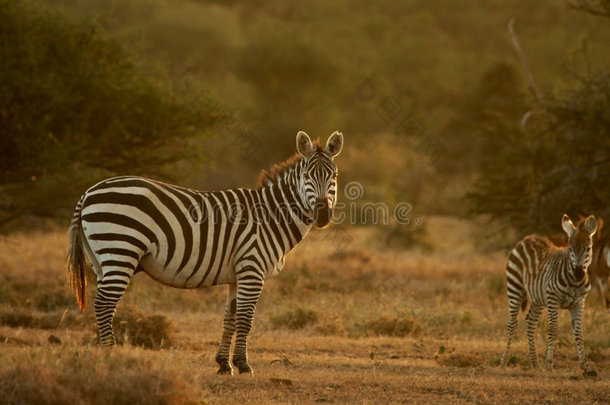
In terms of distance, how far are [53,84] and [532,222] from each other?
1004cm

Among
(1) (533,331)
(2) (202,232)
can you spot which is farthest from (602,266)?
(2) (202,232)

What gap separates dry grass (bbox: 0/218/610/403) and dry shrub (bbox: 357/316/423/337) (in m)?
0.02

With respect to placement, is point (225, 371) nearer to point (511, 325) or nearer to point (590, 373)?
point (590, 373)

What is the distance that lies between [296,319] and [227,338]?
4785 millimetres

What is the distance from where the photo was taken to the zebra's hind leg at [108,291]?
7.94m

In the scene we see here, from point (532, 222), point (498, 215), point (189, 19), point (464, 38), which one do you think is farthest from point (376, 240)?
point (464, 38)

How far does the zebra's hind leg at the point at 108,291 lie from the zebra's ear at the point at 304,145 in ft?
7.21

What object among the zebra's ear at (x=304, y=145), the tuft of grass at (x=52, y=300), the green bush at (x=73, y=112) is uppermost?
the green bush at (x=73, y=112)

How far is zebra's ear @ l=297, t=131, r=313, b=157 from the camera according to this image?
8742mm

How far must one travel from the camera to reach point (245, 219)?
8602 mm

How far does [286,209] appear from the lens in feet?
29.0

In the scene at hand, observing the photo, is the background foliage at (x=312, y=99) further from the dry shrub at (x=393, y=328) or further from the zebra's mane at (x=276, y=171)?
the zebra's mane at (x=276, y=171)

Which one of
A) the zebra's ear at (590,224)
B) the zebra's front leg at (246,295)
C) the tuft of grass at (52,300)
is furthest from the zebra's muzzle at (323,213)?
the tuft of grass at (52,300)

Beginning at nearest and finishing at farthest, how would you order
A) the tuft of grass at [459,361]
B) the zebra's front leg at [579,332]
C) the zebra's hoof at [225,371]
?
the zebra's hoof at [225,371]
the zebra's front leg at [579,332]
the tuft of grass at [459,361]
